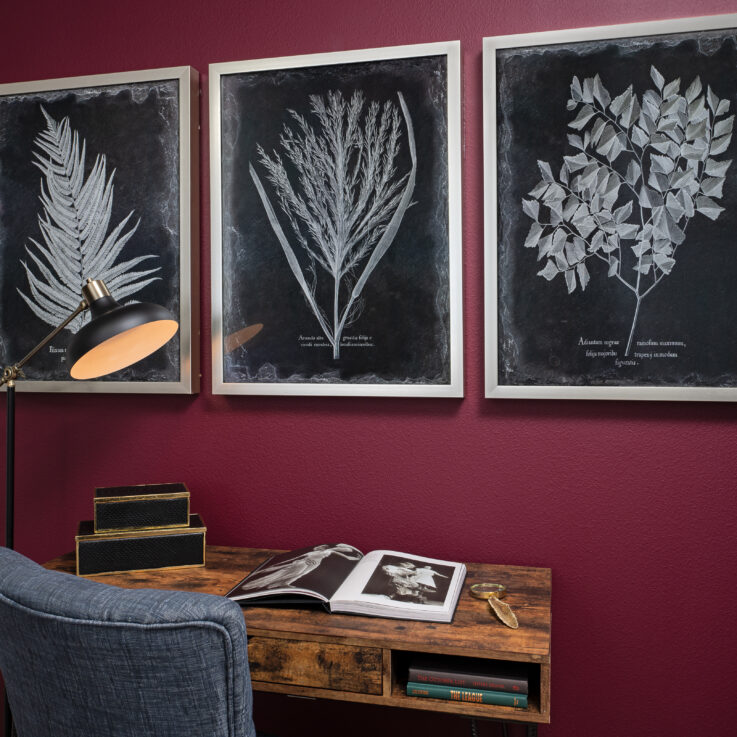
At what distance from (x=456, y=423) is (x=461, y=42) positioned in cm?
101

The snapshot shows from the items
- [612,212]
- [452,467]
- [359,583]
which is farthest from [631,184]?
[359,583]

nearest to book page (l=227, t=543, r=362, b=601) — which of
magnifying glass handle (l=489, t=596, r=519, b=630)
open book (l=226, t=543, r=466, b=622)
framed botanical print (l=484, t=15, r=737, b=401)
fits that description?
open book (l=226, t=543, r=466, b=622)

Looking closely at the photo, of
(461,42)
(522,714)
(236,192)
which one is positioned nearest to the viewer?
(522,714)

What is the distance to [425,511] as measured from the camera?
1.76 meters

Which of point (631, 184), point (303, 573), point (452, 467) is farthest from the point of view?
point (452, 467)

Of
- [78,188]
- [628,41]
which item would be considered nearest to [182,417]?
[78,188]

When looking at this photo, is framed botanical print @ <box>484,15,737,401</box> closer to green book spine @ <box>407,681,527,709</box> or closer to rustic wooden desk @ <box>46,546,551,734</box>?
rustic wooden desk @ <box>46,546,551,734</box>

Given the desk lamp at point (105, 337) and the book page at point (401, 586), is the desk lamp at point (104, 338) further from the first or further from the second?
the book page at point (401, 586)

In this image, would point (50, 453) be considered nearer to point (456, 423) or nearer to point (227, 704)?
point (456, 423)

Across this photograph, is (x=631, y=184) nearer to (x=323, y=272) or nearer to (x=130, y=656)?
(x=323, y=272)

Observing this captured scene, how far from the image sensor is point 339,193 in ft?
5.76

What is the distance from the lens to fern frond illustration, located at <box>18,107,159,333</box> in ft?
6.22

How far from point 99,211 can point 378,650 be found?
1444 mm

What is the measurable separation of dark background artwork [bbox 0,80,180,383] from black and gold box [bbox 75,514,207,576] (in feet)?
1.53
